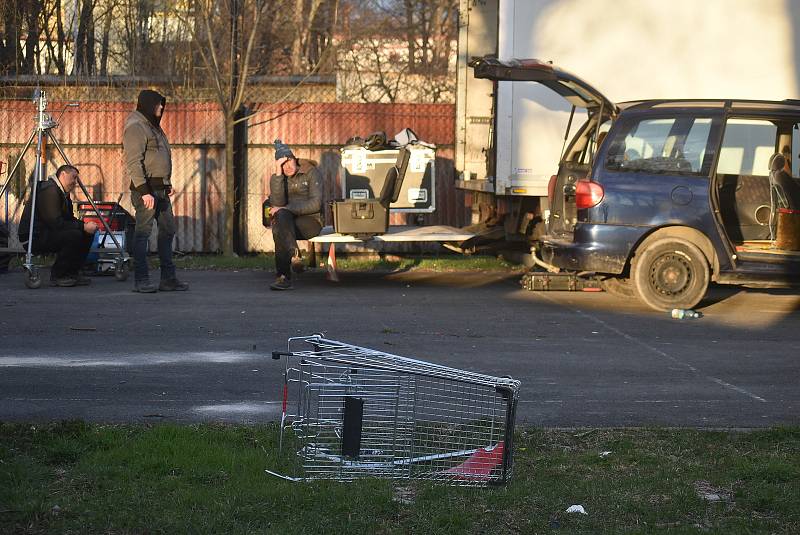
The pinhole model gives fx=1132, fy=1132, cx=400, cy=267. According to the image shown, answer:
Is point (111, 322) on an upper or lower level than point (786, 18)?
lower

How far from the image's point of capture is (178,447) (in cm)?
581

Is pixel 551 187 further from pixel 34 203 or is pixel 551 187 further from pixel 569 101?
pixel 34 203

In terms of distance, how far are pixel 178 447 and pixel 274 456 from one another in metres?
0.52

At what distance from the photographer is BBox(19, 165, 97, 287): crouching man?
12703 mm

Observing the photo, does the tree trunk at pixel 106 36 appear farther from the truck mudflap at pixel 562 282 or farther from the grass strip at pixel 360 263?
the truck mudflap at pixel 562 282

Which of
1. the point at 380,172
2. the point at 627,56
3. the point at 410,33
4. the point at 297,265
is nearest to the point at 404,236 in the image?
the point at 297,265

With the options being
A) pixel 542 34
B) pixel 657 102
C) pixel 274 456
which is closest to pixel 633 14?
pixel 542 34

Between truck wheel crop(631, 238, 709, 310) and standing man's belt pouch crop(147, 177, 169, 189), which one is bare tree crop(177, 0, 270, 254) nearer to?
standing man's belt pouch crop(147, 177, 169, 189)

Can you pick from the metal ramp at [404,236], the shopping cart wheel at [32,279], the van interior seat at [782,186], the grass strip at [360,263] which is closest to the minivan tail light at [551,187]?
the metal ramp at [404,236]

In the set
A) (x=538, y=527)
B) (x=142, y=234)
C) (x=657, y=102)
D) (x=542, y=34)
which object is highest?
(x=542, y=34)

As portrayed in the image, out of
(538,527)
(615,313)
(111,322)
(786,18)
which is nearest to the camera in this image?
(538,527)

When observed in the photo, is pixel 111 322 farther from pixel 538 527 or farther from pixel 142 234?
pixel 538 527

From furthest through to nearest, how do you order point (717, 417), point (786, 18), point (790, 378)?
1. point (786, 18)
2. point (790, 378)
3. point (717, 417)

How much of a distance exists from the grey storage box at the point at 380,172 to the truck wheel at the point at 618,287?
3145 mm
